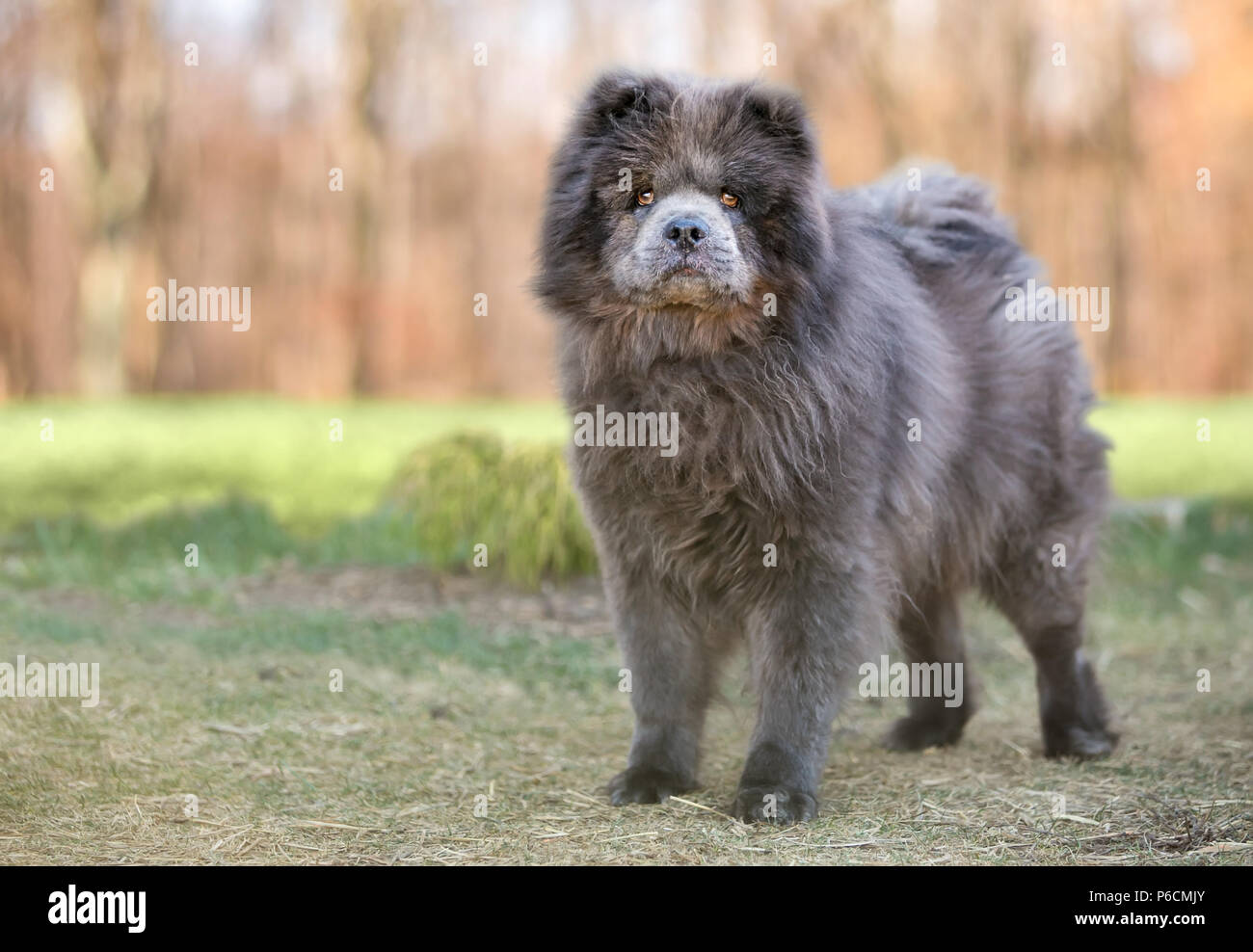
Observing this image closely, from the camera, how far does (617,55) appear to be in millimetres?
17641

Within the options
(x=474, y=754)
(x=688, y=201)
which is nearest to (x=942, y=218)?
(x=688, y=201)

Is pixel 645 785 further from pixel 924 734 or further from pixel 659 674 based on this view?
pixel 924 734

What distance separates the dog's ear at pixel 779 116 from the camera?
4.14 metres

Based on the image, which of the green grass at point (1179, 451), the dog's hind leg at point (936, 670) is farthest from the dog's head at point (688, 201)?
the green grass at point (1179, 451)

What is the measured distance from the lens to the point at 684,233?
3852mm

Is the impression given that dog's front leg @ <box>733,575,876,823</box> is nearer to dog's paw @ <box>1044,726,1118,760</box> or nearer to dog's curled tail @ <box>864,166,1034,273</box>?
dog's paw @ <box>1044,726,1118,760</box>

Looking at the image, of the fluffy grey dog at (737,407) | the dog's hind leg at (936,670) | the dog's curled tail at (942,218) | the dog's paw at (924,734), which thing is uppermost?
the dog's curled tail at (942,218)

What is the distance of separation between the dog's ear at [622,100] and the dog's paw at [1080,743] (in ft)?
9.46

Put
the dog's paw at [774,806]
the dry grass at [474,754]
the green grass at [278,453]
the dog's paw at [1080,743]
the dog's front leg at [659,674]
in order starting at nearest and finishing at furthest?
the dry grass at [474,754], the dog's paw at [774,806], the dog's front leg at [659,674], the dog's paw at [1080,743], the green grass at [278,453]

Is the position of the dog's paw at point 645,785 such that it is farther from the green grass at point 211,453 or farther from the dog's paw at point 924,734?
the green grass at point 211,453

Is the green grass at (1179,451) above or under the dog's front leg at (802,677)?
above
